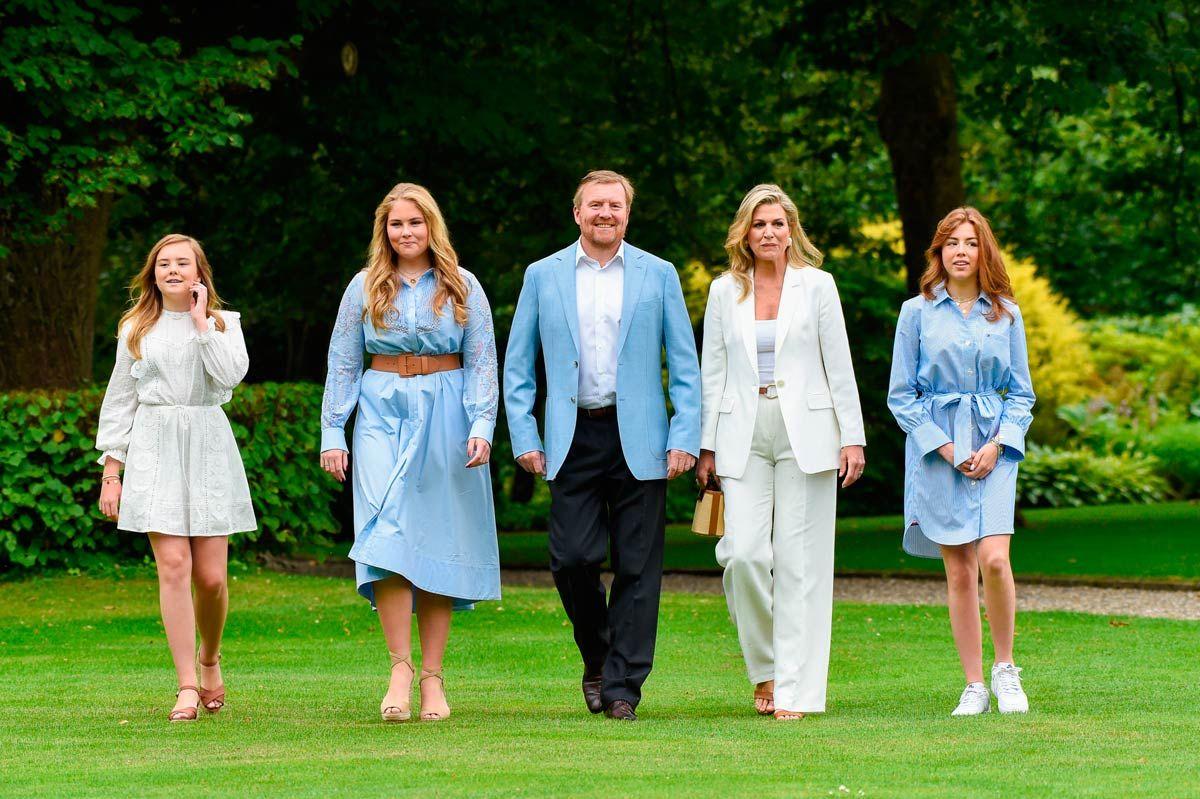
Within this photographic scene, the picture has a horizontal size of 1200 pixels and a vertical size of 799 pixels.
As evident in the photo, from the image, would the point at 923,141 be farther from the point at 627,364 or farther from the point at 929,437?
the point at 627,364

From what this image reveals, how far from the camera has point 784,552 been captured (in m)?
7.25

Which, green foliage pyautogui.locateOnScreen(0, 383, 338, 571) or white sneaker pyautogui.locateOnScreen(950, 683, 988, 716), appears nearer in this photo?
white sneaker pyautogui.locateOnScreen(950, 683, 988, 716)

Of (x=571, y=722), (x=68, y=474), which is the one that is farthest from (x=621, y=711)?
(x=68, y=474)

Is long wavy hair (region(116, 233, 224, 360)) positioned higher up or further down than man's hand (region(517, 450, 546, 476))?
higher up

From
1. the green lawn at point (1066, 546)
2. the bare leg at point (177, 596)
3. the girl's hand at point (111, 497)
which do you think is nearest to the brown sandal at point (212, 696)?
the bare leg at point (177, 596)

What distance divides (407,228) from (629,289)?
3.05 ft

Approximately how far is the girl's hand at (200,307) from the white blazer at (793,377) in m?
2.07

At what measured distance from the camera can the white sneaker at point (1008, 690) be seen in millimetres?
7230

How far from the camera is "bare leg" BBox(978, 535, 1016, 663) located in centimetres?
715

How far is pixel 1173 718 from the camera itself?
7.05 m

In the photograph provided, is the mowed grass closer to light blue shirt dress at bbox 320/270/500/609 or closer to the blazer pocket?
light blue shirt dress at bbox 320/270/500/609

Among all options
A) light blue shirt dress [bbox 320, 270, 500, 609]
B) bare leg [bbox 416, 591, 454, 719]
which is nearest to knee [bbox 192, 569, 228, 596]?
light blue shirt dress [bbox 320, 270, 500, 609]

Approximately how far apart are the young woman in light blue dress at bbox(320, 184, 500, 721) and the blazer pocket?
4.19ft

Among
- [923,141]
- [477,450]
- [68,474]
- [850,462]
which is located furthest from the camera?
[923,141]
